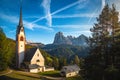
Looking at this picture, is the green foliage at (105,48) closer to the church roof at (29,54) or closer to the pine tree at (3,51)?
the pine tree at (3,51)

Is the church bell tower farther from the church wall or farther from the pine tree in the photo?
the pine tree

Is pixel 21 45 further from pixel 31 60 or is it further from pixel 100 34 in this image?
pixel 100 34

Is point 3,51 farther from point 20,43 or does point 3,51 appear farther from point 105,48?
point 105,48

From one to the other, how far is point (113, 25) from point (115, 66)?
674 cm

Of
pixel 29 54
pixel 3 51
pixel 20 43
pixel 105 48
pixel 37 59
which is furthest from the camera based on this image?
pixel 37 59

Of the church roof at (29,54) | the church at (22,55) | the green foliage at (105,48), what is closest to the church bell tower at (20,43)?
the church at (22,55)

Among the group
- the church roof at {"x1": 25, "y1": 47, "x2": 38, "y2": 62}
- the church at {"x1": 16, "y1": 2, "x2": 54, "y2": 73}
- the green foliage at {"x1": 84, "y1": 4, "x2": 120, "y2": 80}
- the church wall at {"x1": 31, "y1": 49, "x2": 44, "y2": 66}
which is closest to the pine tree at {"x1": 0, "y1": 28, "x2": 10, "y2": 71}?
the church at {"x1": 16, "y1": 2, "x2": 54, "y2": 73}

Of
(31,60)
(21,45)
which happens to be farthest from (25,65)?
(21,45)

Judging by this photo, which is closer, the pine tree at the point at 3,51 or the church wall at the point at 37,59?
the pine tree at the point at 3,51

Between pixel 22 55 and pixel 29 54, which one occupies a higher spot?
pixel 29 54

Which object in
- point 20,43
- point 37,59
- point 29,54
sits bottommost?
point 37,59

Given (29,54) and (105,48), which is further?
(29,54)

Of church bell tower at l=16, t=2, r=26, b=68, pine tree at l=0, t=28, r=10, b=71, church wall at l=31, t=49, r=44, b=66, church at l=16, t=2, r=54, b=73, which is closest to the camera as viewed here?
pine tree at l=0, t=28, r=10, b=71

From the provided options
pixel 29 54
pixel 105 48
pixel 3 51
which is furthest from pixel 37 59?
pixel 105 48
